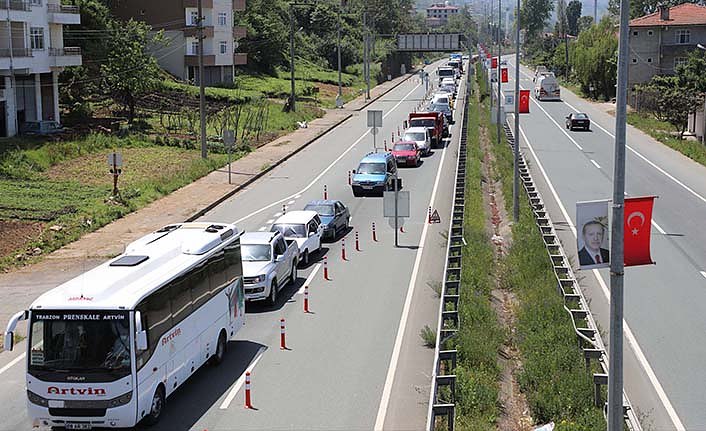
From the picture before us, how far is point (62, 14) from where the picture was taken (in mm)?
58969

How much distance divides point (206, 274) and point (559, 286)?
339 inches

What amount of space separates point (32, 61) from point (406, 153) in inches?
906

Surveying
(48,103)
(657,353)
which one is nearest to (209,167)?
(48,103)

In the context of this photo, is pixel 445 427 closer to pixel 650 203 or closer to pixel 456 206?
pixel 650 203

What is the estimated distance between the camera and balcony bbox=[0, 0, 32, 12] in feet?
173

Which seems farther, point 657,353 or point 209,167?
point 209,167

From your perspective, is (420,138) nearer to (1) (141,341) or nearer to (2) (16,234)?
(2) (16,234)

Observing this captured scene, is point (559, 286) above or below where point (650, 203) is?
below

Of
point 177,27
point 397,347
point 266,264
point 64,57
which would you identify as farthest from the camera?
point 177,27

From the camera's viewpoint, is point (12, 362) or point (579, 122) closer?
point (12, 362)

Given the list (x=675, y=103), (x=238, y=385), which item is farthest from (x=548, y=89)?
(x=238, y=385)

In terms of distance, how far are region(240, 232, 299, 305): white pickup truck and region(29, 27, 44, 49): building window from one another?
36622 mm

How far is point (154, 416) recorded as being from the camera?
49.7 ft

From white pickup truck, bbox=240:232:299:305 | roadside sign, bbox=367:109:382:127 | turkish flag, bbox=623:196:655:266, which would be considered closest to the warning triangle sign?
roadside sign, bbox=367:109:382:127
